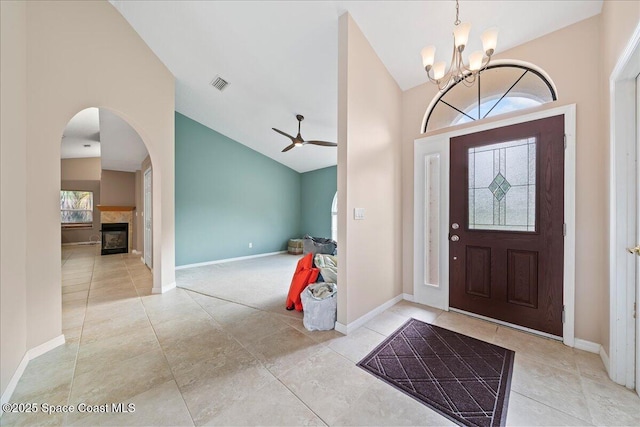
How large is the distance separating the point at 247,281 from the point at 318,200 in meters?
3.69

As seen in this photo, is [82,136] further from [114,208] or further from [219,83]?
[219,83]

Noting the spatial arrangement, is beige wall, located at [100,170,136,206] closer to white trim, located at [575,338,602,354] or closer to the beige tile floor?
the beige tile floor

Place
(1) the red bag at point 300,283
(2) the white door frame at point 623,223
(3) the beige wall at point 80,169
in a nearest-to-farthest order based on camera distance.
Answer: (2) the white door frame at point 623,223 < (1) the red bag at point 300,283 < (3) the beige wall at point 80,169

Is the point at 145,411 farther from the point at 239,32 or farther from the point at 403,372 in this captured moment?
the point at 239,32

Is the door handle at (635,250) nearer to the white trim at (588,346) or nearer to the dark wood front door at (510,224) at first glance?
the dark wood front door at (510,224)

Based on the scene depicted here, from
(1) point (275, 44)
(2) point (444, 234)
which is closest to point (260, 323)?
(2) point (444, 234)

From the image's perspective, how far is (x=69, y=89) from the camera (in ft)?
7.34

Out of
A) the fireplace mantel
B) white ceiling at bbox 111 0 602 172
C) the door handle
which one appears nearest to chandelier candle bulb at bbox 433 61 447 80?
white ceiling at bbox 111 0 602 172

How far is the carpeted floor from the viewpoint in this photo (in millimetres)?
3166

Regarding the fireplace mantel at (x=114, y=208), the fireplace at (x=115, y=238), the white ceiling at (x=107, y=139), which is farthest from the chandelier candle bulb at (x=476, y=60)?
the fireplace at (x=115, y=238)

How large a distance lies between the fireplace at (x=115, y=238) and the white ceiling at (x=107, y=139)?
171 cm

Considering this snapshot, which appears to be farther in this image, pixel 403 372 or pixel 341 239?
pixel 341 239

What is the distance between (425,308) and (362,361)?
1411 millimetres

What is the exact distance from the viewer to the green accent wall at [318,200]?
269 inches
